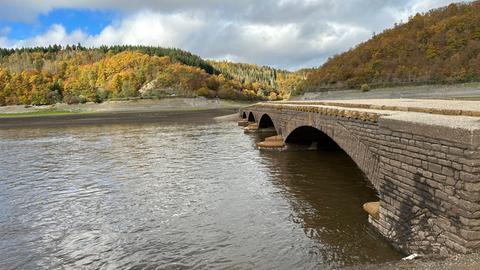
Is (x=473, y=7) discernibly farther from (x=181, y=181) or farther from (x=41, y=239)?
(x=41, y=239)

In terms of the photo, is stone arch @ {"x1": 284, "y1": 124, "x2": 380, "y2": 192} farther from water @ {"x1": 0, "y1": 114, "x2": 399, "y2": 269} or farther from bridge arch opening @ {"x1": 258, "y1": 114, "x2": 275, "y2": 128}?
bridge arch opening @ {"x1": 258, "y1": 114, "x2": 275, "y2": 128}

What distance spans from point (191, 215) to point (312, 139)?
695 inches

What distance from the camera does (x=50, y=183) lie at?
22766 millimetres

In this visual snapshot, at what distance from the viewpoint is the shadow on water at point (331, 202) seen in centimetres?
1121

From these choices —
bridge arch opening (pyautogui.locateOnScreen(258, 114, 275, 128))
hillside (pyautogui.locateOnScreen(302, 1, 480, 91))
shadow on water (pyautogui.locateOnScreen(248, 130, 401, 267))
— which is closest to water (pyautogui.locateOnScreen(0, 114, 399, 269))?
shadow on water (pyautogui.locateOnScreen(248, 130, 401, 267))

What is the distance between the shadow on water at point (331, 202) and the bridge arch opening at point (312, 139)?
4.06 ft

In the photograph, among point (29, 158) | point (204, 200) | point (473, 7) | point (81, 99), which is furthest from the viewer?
point (81, 99)

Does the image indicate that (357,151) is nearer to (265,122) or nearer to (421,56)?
(265,122)

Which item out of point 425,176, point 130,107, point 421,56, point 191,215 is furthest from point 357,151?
point 130,107

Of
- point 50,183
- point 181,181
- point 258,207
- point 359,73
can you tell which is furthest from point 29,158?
point 359,73

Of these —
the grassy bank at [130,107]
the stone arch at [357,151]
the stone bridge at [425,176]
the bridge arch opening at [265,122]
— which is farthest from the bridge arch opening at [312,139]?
the grassy bank at [130,107]

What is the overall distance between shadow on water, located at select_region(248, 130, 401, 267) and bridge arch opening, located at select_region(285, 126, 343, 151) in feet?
4.06

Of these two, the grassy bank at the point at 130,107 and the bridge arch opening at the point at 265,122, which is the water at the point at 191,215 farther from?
the grassy bank at the point at 130,107

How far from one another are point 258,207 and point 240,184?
435cm
